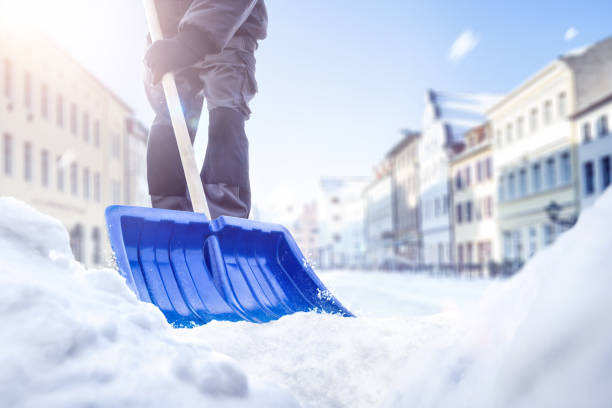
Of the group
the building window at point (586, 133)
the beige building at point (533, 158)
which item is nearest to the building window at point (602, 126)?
the building window at point (586, 133)

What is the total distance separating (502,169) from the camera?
30.5 m

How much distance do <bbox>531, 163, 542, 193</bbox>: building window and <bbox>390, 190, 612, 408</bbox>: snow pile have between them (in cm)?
2757

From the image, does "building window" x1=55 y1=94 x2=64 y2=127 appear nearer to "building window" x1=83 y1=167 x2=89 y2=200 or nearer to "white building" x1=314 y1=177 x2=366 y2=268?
"building window" x1=83 y1=167 x2=89 y2=200

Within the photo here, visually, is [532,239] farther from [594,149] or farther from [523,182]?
[594,149]

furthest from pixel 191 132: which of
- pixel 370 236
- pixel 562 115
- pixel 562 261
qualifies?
pixel 370 236

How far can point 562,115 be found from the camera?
2534 cm

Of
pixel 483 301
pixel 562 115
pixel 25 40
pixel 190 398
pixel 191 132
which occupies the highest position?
pixel 25 40

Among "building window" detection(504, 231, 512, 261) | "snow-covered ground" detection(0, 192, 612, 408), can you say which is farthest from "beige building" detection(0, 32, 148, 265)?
"snow-covered ground" detection(0, 192, 612, 408)

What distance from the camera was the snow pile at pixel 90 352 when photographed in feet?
3.34

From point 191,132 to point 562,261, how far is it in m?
2.26

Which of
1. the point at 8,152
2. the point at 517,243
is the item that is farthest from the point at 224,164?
the point at 517,243

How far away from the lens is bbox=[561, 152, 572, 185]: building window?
24.9m

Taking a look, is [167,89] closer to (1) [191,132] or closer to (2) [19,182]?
(1) [191,132]

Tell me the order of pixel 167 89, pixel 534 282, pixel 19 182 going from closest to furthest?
pixel 534 282
pixel 167 89
pixel 19 182
